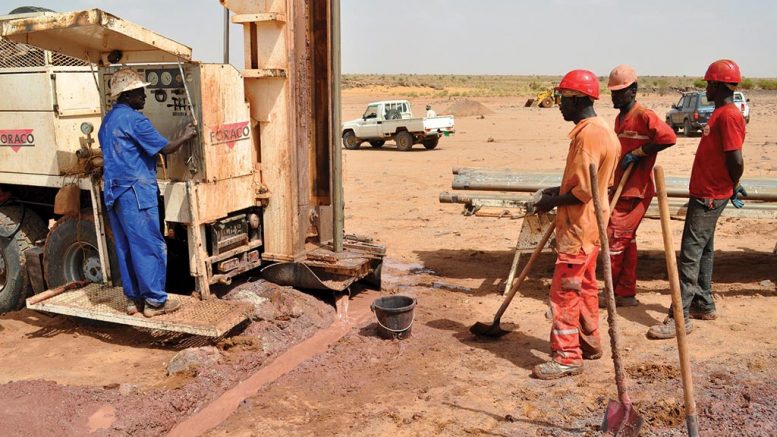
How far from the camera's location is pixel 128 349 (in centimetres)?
588

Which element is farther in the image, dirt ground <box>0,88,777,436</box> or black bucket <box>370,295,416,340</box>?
black bucket <box>370,295,416,340</box>

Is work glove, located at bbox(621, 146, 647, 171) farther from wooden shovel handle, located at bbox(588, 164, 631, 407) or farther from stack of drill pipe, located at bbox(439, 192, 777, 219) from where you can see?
wooden shovel handle, located at bbox(588, 164, 631, 407)

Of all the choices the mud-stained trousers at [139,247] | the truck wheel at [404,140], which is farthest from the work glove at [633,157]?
the truck wheel at [404,140]

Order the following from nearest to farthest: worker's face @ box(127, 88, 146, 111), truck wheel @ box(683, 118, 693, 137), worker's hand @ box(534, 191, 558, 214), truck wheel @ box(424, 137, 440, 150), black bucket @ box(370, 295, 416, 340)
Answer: worker's hand @ box(534, 191, 558, 214)
worker's face @ box(127, 88, 146, 111)
black bucket @ box(370, 295, 416, 340)
truck wheel @ box(424, 137, 440, 150)
truck wheel @ box(683, 118, 693, 137)

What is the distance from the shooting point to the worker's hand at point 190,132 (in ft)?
18.6

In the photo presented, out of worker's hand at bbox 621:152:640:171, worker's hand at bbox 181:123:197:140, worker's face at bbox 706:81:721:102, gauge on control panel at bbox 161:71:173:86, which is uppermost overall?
gauge on control panel at bbox 161:71:173:86

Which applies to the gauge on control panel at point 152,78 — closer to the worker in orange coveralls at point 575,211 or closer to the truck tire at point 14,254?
the truck tire at point 14,254

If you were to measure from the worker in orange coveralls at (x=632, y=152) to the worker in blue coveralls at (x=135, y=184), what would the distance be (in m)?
3.89

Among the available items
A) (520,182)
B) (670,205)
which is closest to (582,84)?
(670,205)

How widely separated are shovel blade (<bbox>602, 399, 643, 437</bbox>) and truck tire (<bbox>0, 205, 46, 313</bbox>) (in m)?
5.86

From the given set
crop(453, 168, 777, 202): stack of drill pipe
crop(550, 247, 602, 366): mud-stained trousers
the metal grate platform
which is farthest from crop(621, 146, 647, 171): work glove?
the metal grate platform

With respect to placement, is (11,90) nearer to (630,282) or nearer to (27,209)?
(27,209)

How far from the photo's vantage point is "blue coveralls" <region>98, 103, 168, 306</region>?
5.54 metres

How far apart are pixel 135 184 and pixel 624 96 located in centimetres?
441
